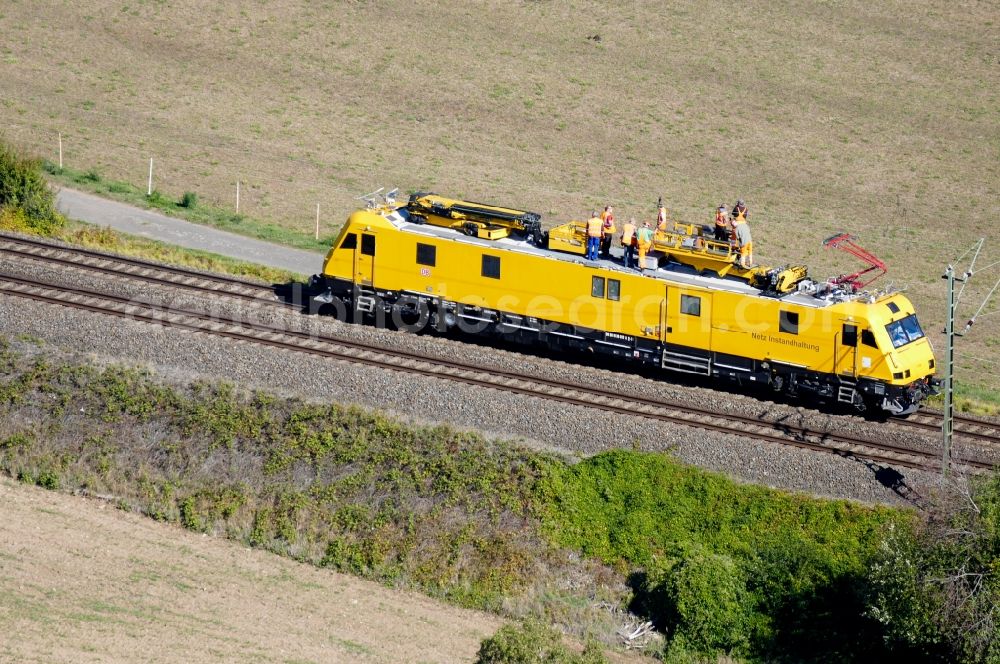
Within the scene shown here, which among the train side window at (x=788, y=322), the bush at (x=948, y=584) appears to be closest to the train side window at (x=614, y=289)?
the train side window at (x=788, y=322)

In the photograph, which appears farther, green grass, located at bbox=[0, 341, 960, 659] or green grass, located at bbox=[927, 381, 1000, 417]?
green grass, located at bbox=[927, 381, 1000, 417]

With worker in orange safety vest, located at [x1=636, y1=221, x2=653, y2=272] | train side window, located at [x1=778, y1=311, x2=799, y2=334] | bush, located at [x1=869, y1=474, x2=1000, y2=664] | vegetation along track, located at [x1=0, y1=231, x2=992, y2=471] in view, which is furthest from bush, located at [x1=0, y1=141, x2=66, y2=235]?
bush, located at [x1=869, y1=474, x2=1000, y2=664]

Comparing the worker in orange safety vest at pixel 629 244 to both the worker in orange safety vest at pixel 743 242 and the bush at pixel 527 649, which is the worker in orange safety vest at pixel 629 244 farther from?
the bush at pixel 527 649

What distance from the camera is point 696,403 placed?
30984 mm

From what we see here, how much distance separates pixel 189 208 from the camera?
4628cm

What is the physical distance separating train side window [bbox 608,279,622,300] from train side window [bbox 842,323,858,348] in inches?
213

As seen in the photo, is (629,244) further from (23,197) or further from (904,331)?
(23,197)

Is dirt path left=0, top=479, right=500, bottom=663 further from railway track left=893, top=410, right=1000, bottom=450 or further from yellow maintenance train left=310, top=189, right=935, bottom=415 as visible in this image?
Result: railway track left=893, top=410, right=1000, bottom=450

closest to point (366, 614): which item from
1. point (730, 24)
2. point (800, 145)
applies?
point (800, 145)

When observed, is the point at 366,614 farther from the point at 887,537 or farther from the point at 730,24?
the point at 730,24

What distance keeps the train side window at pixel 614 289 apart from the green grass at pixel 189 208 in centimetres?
1375

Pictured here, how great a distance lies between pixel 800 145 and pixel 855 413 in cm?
3080

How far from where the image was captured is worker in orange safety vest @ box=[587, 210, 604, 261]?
31.7m

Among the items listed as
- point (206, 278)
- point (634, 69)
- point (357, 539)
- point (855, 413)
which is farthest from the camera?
point (634, 69)
